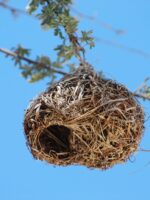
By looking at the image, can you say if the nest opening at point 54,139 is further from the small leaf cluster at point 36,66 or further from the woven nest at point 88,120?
the small leaf cluster at point 36,66

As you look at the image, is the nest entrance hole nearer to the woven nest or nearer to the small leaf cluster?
the woven nest

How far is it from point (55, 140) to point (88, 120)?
1.29ft

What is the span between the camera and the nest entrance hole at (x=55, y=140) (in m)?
2.30

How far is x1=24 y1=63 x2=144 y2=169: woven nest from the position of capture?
2020 millimetres

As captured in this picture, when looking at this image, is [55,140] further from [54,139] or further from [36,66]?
[36,66]

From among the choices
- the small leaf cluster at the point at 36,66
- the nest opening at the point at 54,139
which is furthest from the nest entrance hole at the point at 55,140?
the small leaf cluster at the point at 36,66

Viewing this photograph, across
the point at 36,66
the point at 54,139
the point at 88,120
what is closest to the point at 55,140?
the point at 54,139

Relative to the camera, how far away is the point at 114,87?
2.16m

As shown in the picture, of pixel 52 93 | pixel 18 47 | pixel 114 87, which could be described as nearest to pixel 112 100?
pixel 114 87

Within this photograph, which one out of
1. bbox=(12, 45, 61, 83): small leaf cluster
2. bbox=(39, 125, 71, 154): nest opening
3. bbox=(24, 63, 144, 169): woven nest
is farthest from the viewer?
bbox=(39, 125, 71, 154): nest opening

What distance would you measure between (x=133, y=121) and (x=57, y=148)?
0.41 metres

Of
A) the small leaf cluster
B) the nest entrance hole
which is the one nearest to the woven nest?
the nest entrance hole

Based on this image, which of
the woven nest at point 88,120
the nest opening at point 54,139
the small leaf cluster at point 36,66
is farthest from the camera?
the nest opening at point 54,139

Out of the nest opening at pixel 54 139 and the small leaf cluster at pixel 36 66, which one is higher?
the nest opening at pixel 54 139
